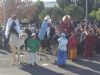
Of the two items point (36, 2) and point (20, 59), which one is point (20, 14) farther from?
point (20, 59)

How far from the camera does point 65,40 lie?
1584cm

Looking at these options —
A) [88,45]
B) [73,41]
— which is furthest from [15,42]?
[88,45]

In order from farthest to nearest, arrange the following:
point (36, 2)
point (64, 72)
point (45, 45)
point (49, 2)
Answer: point (49, 2), point (36, 2), point (45, 45), point (64, 72)

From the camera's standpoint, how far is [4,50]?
68.7 feet

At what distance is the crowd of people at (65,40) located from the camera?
1582cm

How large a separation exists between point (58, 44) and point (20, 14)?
141ft

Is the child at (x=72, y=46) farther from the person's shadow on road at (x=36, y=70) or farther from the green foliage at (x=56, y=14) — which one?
the green foliage at (x=56, y=14)

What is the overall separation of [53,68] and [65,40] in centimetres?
134

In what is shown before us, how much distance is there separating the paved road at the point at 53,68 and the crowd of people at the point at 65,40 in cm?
41

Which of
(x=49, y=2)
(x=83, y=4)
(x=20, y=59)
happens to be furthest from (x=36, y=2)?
(x=20, y=59)

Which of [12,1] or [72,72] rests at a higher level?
[12,1]

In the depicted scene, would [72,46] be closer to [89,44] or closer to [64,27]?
[64,27]

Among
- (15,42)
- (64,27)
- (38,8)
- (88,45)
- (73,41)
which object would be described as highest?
(38,8)

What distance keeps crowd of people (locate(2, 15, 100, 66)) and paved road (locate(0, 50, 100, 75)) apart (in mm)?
407
